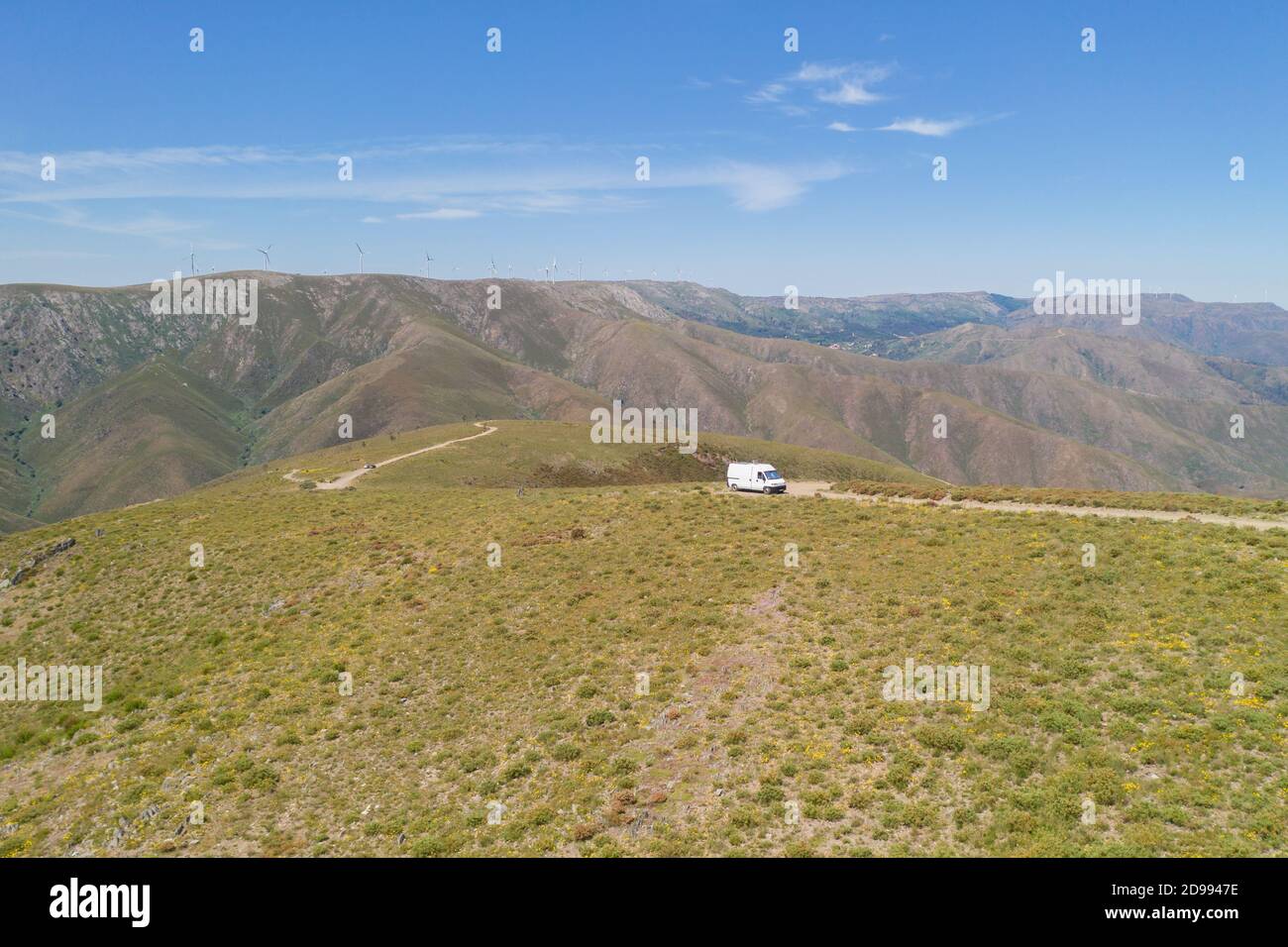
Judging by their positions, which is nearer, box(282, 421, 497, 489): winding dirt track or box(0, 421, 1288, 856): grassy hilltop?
box(0, 421, 1288, 856): grassy hilltop

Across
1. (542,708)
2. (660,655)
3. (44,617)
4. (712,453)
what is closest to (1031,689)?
(660,655)

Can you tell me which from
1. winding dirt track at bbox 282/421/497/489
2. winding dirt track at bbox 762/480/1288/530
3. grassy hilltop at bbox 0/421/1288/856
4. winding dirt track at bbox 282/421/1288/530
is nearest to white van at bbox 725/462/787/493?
winding dirt track at bbox 282/421/1288/530

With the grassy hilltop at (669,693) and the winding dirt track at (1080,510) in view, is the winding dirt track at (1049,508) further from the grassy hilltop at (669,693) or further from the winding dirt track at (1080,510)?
the grassy hilltop at (669,693)

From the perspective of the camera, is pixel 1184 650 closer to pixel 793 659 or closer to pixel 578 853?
pixel 793 659

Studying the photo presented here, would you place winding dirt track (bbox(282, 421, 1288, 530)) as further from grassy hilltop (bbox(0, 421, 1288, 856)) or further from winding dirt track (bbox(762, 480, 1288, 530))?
grassy hilltop (bbox(0, 421, 1288, 856))

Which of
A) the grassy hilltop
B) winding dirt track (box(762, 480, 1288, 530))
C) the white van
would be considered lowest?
the grassy hilltop

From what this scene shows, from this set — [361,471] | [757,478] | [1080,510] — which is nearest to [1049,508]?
[1080,510]

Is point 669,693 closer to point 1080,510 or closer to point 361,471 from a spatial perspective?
point 1080,510
